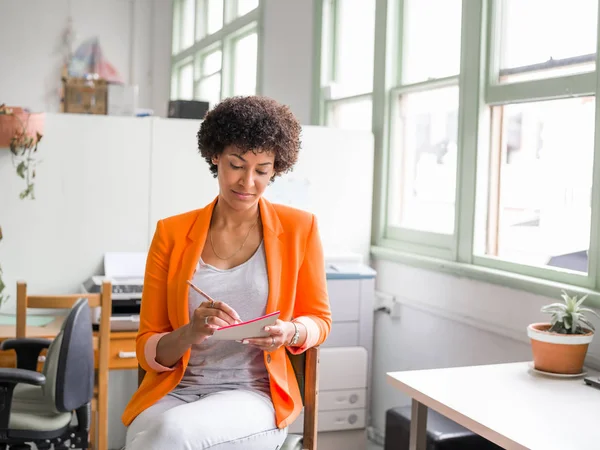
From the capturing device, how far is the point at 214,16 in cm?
662

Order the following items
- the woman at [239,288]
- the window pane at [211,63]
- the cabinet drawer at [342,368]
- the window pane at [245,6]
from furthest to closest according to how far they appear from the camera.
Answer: the window pane at [211,63], the window pane at [245,6], the cabinet drawer at [342,368], the woman at [239,288]

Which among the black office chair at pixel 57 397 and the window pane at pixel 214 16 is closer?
the black office chair at pixel 57 397

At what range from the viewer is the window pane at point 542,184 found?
2.53 meters

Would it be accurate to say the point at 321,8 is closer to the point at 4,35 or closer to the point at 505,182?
the point at 505,182

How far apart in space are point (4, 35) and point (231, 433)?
7111 mm

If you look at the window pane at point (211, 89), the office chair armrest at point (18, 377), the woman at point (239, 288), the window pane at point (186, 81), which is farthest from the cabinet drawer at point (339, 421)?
the window pane at point (186, 81)

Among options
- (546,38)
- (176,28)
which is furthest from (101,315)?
(176,28)

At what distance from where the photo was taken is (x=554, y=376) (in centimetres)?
212

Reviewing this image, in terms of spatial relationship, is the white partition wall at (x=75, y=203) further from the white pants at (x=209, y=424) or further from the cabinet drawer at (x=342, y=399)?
the white pants at (x=209, y=424)

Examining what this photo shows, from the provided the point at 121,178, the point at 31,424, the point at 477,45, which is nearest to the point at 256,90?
the point at 121,178

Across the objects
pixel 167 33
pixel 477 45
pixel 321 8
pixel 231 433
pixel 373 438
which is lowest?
pixel 373 438

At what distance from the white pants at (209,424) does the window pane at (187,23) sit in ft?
20.1

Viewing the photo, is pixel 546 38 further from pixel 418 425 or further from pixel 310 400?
pixel 310 400

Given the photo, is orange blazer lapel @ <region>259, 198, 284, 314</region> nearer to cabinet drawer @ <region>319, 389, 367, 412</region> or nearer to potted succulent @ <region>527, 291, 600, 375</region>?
potted succulent @ <region>527, 291, 600, 375</region>
